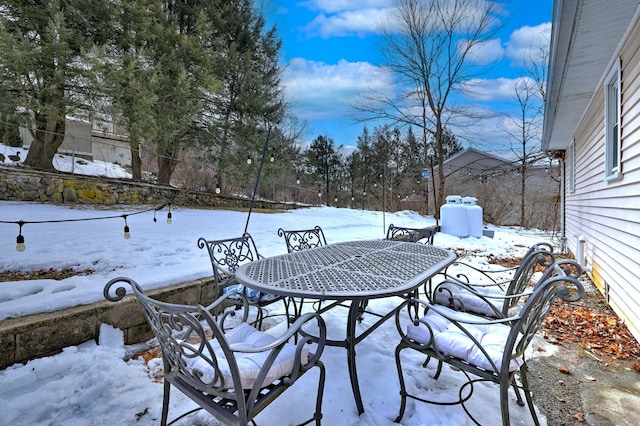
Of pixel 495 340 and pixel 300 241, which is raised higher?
pixel 300 241

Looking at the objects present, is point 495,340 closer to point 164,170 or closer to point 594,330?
point 594,330

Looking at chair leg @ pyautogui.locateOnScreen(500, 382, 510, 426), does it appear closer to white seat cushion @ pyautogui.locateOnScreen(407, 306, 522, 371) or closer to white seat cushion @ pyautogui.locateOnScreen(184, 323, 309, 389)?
white seat cushion @ pyautogui.locateOnScreen(407, 306, 522, 371)

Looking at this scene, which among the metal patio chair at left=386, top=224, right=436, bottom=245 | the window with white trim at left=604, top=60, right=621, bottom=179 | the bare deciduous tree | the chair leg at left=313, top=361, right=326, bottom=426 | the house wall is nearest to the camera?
the chair leg at left=313, top=361, right=326, bottom=426

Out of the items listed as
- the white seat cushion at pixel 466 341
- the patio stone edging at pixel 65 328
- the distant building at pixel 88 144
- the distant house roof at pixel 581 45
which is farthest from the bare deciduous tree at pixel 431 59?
the distant building at pixel 88 144

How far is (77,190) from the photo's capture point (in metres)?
6.73

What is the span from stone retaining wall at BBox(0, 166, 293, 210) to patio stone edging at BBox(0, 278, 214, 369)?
16.5ft

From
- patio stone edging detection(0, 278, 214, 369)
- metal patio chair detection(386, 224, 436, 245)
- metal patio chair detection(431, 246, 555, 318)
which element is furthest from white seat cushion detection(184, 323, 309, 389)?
metal patio chair detection(386, 224, 436, 245)

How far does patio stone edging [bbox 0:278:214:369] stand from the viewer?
1.65 m

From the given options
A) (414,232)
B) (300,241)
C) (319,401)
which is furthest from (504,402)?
(414,232)

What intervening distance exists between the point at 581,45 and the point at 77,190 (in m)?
8.86

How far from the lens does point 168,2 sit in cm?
887

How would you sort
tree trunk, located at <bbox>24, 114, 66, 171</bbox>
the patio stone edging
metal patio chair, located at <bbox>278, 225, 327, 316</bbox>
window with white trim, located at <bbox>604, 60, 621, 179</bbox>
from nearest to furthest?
the patio stone edging < metal patio chair, located at <bbox>278, 225, 327, 316</bbox> < window with white trim, located at <bbox>604, 60, 621, 179</bbox> < tree trunk, located at <bbox>24, 114, 66, 171</bbox>

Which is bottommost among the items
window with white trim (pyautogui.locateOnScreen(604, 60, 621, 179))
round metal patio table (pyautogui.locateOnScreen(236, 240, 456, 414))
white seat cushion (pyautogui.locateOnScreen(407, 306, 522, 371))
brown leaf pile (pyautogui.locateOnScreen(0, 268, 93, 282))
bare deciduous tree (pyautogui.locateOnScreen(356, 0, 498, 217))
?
brown leaf pile (pyautogui.locateOnScreen(0, 268, 93, 282))

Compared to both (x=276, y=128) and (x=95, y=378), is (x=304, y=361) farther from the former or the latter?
(x=276, y=128)
